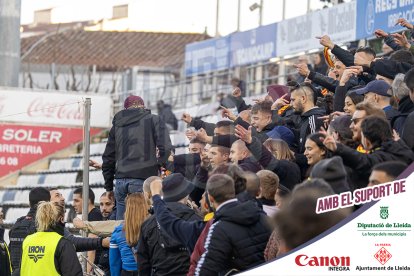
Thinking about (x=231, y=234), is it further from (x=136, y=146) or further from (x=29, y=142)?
(x=29, y=142)

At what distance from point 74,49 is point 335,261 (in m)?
55.3

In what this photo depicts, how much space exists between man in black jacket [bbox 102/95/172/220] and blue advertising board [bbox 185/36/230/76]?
12956 millimetres

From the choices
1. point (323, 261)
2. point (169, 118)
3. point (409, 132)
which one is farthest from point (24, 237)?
point (169, 118)

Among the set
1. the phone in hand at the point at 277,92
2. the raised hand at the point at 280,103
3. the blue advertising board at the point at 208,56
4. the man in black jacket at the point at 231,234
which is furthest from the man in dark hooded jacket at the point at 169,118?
the man in black jacket at the point at 231,234

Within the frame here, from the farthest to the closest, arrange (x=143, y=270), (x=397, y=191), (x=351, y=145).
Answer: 1. (x=143, y=270)
2. (x=351, y=145)
3. (x=397, y=191)

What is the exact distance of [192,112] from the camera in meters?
25.0

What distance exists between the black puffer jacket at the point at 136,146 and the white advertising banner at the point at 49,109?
10.5 m

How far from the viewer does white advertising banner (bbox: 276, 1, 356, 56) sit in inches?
779

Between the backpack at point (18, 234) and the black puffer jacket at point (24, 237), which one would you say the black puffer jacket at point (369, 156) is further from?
the backpack at point (18, 234)

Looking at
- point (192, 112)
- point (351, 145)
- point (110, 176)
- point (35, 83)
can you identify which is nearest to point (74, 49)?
point (35, 83)

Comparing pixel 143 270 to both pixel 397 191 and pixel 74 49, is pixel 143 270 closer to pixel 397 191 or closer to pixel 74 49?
pixel 397 191

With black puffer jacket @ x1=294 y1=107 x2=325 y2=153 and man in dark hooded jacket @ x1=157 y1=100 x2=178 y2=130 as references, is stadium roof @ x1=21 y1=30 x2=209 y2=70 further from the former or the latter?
black puffer jacket @ x1=294 y1=107 x2=325 y2=153

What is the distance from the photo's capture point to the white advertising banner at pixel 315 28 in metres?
19.8

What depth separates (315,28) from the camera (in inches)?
850
